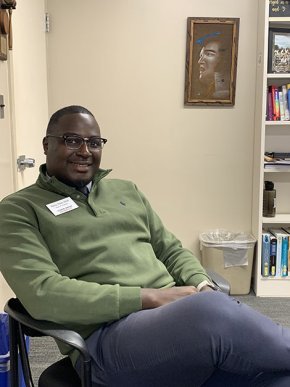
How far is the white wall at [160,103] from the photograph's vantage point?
124 inches

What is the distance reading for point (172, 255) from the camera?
1.74 meters

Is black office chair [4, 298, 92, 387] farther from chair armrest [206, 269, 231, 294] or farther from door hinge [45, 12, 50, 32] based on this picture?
door hinge [45, 12, 50, 32]

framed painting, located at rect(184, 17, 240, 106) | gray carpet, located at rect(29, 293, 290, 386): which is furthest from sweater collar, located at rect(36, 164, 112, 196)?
framed painting, located at rect(184, 17, 240, 106)

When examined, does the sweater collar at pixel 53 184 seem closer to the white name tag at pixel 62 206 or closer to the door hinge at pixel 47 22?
the white name tag at pixel 62 206

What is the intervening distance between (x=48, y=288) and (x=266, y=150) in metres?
2.47

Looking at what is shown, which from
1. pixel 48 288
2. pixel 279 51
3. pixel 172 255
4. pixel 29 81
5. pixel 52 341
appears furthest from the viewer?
pixel 279 51

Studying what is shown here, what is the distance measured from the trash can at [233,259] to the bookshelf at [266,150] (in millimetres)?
69

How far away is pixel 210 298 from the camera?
1.20 meters

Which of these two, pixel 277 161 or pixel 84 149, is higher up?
pixel 84 149

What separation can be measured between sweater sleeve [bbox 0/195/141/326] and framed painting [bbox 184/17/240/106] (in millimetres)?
2150

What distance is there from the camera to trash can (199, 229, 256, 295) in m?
3.13

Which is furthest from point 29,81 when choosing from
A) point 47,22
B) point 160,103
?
point 160,103

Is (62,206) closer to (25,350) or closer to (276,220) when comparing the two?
(25,350)

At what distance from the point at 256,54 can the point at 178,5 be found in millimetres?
664
